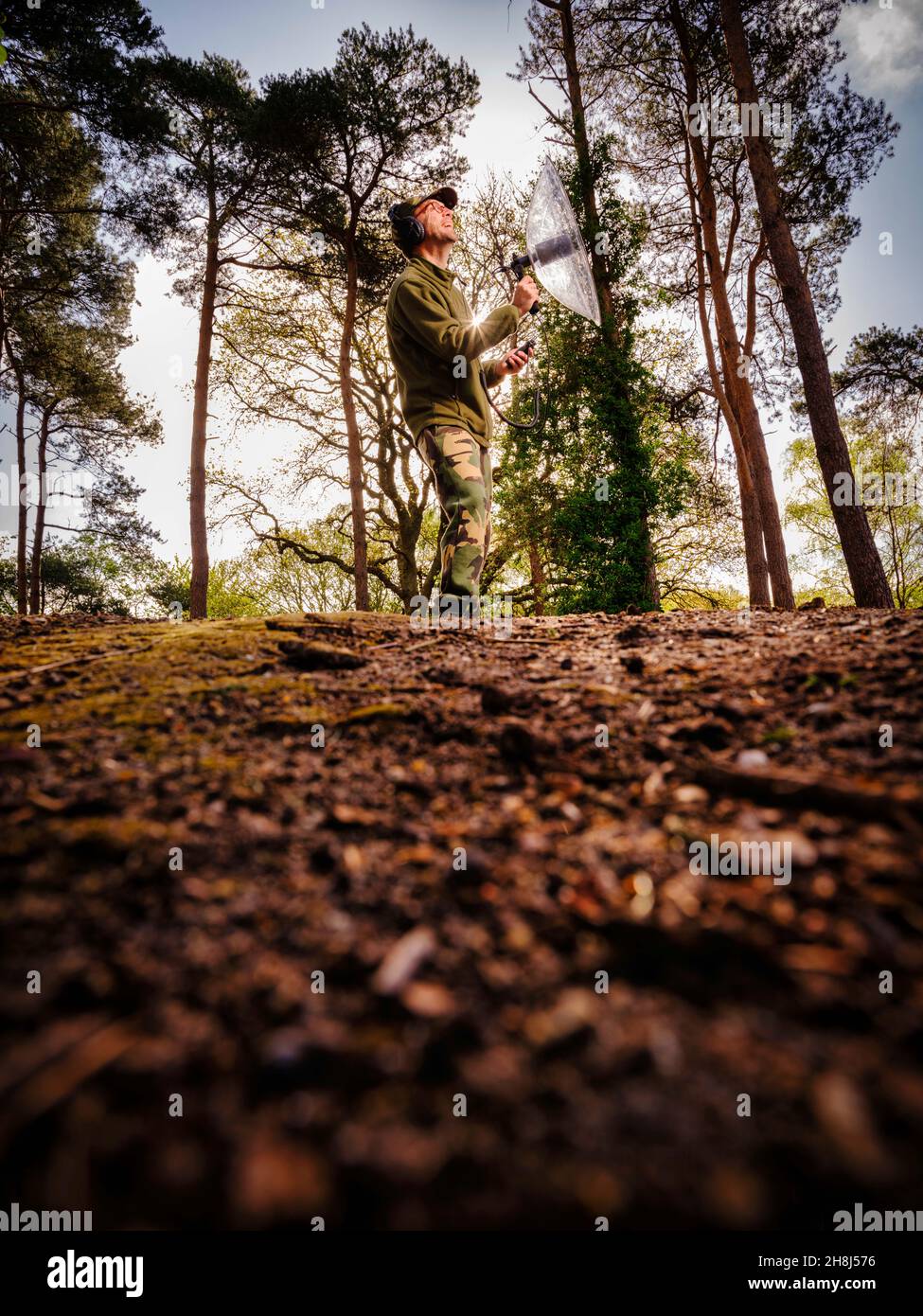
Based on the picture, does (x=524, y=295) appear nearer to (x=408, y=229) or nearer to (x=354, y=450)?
(x=408, y=229)

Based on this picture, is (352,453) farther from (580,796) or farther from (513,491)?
(580,796)

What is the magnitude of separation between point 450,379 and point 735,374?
10008mm

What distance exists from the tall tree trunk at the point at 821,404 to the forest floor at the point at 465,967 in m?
6.05

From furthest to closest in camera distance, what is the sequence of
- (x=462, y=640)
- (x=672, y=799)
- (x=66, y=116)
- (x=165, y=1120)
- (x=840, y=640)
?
(x=66, y=116) → (x=462, y=640) → (x=840, y=640) → (x=672, y=799) → (x=165, y=1120)

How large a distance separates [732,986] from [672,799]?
0.57 m

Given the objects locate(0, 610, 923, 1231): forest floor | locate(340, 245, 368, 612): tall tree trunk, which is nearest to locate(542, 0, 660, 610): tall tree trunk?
locate(340, 245, 368, 612): tall tree trunk

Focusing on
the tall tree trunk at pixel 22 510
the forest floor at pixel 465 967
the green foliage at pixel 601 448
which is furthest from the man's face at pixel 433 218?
the tall tree trunk at pixel 22 510

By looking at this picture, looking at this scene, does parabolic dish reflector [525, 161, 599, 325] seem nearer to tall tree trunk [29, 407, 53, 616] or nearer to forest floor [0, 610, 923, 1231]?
forest floor [0, 610, 923, 1231]

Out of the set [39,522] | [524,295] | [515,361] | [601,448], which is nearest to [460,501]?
[515,361]

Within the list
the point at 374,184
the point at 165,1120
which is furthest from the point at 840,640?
the point at 374,184

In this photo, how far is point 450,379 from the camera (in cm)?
412

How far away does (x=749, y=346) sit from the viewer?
13.3 meters
